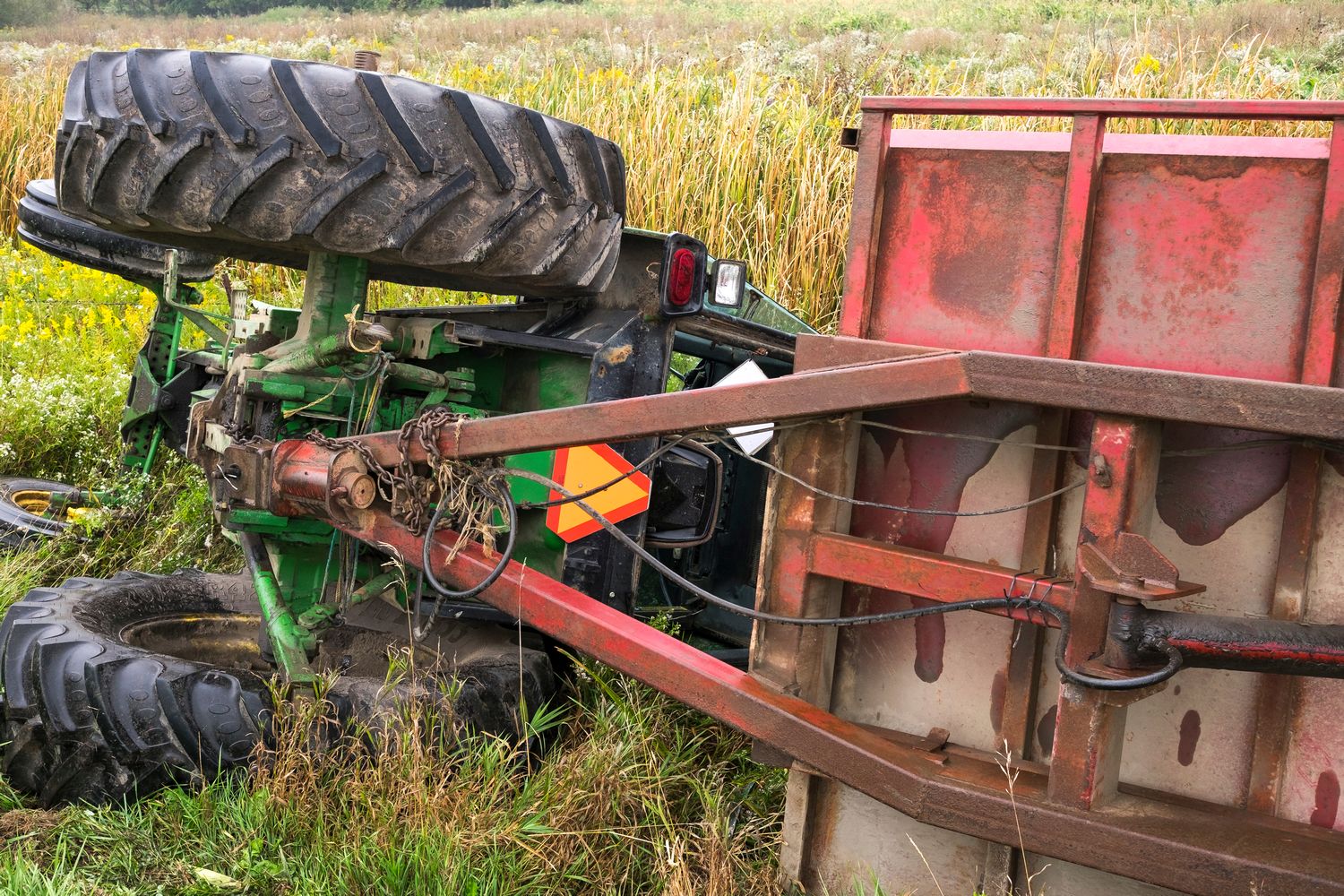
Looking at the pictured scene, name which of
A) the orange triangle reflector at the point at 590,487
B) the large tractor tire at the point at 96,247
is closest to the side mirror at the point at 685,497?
the orange triangle reflector at the point at 590,487

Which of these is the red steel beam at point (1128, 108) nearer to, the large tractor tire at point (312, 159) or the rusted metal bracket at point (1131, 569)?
the rusted metal bracket at point (1131, 569)

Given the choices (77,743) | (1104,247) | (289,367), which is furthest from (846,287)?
(77,743)

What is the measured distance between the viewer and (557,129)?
3.04m

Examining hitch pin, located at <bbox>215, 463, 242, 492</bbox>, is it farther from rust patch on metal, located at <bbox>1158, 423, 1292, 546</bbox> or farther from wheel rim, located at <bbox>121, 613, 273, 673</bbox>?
rust patch on metal, located at <bbox>1158, 423, 1292, 546</bbox>

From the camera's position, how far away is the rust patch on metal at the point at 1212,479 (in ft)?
7.58

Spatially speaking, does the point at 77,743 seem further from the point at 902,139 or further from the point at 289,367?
the point at 902,139

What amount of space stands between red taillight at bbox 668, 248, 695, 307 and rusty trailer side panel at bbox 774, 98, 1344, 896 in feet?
2.91

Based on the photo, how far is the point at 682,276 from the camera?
11.3 feet

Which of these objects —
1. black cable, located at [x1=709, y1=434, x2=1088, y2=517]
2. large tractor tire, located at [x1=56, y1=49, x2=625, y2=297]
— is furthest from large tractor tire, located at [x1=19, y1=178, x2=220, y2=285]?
black cable, located at [x1=709, y1=434, x2=1088, y2=517]

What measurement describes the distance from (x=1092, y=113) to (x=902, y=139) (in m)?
0.43

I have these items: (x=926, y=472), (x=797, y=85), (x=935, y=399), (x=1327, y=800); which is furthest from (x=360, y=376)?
(x=797, y=85)

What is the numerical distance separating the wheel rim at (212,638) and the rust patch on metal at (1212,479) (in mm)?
2861

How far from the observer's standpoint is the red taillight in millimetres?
3436

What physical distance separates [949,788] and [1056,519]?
61cm
